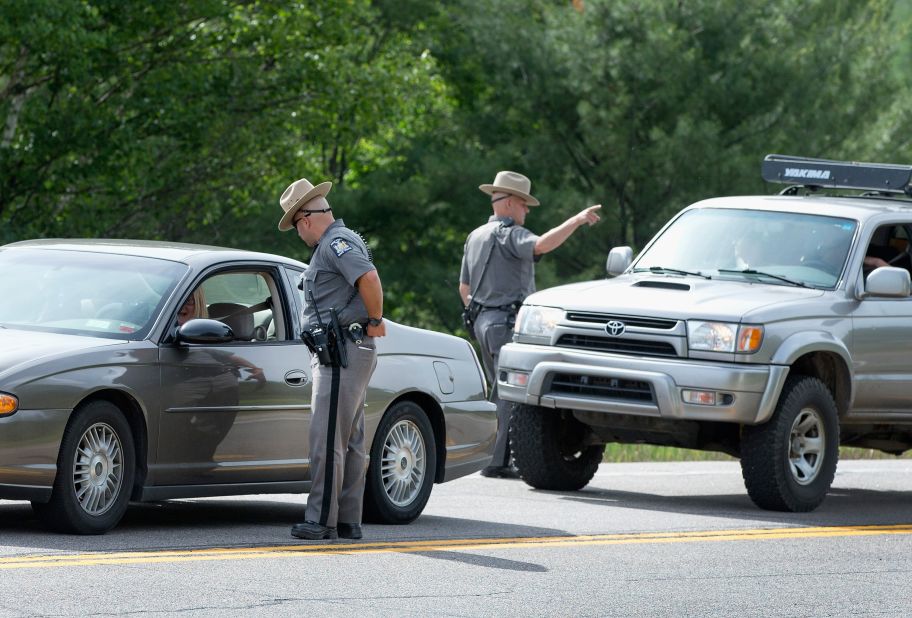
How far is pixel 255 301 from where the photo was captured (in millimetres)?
10000

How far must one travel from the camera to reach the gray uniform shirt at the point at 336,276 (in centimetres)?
891

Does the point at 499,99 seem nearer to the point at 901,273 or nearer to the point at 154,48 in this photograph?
the point at 154,48

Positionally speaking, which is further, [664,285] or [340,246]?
[664,285]

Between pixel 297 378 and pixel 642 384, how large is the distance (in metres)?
2.56

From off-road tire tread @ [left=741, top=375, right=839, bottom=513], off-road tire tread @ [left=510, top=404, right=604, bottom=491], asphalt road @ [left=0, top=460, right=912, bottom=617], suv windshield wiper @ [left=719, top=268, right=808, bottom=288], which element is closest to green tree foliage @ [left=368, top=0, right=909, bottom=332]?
off-road tire tread @ [left=510, top=404, right=604, bottom=491]

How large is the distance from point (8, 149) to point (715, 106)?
14414mm

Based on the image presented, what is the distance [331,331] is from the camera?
353 inches

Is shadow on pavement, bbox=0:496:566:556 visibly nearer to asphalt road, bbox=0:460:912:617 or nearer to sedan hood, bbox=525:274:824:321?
asphalt road, bbox=0:460:912:617

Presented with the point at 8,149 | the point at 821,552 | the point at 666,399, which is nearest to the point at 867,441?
the point at 666,399

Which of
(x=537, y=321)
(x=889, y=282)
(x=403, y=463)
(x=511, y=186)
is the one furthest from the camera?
(x=511, y=186)

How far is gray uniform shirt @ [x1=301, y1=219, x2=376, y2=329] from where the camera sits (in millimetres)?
8914

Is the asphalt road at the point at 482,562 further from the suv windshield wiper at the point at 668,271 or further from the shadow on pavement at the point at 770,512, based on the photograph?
the suv windshield wiper at the point at 668,271

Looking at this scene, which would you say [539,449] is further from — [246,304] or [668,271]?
[246,304]

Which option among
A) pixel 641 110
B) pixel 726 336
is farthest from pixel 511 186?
pixel 641 110
